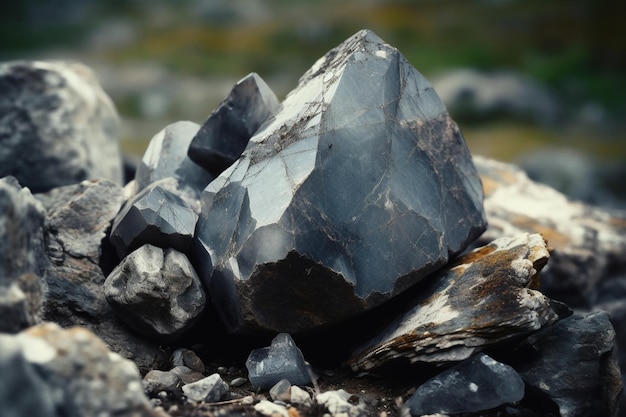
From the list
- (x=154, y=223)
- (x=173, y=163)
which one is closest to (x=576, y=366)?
(x=154, y=223)

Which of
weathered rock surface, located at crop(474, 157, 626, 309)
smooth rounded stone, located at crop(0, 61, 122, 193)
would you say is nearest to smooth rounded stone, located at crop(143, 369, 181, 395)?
smooth rounded stone, located at crop(0, 61, 122, 193)

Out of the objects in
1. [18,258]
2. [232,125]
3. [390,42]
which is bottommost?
[390,42]

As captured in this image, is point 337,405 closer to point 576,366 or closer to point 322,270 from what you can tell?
point 322,270

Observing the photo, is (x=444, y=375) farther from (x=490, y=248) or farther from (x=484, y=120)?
(x=484, y=120)

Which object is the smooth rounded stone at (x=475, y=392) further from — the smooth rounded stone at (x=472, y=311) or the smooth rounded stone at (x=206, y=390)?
the smooth rounded stone at (x=206, y=390)

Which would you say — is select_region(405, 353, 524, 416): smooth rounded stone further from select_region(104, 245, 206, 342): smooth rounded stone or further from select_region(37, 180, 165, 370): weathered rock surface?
select_region(37, 180, 165, 370): weathered rock surface

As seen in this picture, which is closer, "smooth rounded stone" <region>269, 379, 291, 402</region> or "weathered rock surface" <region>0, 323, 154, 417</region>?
"weathered rock surface" <region>0, 323, 154, 417</region>
